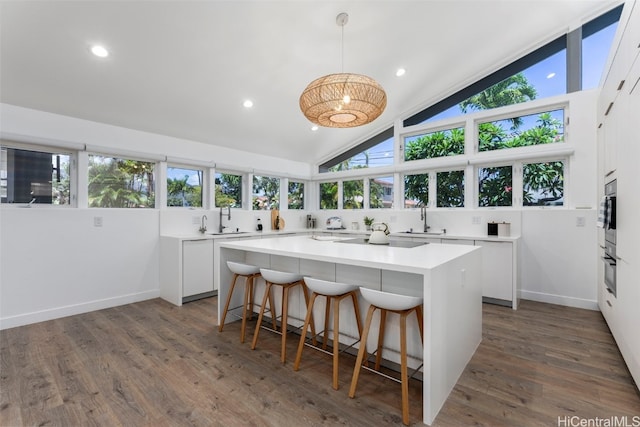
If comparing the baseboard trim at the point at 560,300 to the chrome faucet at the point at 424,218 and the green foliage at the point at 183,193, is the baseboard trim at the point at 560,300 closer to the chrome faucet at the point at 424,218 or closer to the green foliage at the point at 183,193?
the chrome faucet at the point at 424,218

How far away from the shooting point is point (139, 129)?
161 inches

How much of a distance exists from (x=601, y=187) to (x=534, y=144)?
113 cm

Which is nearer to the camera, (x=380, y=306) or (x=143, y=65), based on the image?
(x=380, y=306)

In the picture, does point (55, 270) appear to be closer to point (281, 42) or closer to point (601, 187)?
point (281, 42)

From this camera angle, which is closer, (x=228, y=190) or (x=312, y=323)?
(x=312, y=323)

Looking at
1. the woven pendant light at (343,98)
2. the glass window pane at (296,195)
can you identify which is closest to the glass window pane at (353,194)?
the glass window pane at (296,195)

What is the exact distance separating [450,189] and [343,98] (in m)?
3.20

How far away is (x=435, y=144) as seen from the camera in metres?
5.09

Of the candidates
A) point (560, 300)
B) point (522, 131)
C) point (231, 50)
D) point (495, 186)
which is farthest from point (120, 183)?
point (560, 300)

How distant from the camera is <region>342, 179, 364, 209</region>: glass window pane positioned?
243 inches

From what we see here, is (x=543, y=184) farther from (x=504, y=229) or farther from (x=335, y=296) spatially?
(x=335, y=296)

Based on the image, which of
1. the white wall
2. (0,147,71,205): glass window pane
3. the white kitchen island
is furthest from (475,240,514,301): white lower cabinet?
(0,147,71,205): glass window pane

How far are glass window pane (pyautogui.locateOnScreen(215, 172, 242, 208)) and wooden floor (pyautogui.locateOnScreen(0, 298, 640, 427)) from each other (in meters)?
2.57

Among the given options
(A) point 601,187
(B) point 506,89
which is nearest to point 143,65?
(B) point 506,89
